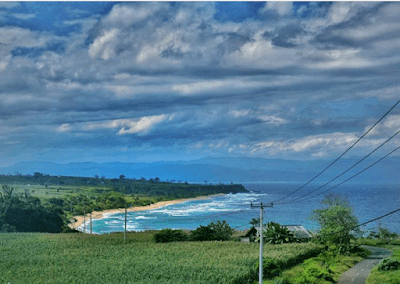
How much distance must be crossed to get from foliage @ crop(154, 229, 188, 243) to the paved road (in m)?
24.0

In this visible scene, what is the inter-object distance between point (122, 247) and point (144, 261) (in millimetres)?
10999

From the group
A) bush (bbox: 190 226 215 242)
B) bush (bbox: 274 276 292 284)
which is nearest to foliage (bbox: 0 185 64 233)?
bush (bbox: 190 226 215 242)

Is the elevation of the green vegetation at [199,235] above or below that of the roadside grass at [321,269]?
Result: above

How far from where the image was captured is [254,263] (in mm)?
44625

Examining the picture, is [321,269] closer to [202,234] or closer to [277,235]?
[277,235]

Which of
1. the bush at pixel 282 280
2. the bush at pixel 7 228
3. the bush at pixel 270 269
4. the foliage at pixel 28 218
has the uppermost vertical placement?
the foliage at pixel 28 218

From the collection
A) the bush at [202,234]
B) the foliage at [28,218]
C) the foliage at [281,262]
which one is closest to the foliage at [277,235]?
the foliage at [281,262]

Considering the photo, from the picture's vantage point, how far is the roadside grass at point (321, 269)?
39191mm

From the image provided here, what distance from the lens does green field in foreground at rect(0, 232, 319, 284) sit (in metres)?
39.3

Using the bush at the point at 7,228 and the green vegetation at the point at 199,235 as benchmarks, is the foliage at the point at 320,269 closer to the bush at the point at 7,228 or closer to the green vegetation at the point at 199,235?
the green vegetation at the point at 199,235

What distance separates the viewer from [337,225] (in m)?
57.8

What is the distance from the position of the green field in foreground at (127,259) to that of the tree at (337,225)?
244 centimetres

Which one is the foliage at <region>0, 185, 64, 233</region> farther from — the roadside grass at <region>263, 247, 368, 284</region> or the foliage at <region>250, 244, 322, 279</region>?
the roadside grass at <region>263, 247, 368, 284</region>

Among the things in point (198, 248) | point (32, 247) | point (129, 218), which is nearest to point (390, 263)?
point (198, 248)
